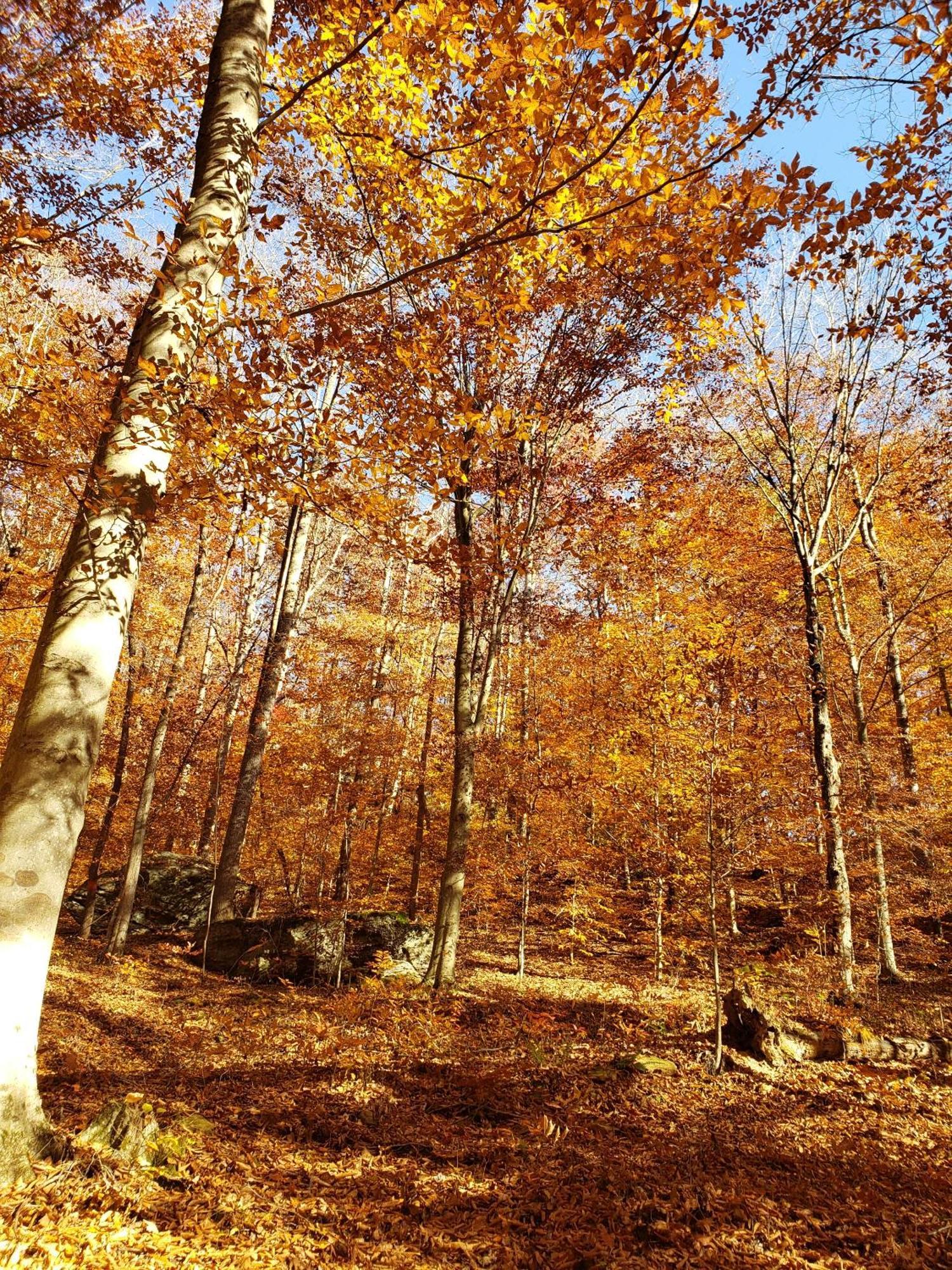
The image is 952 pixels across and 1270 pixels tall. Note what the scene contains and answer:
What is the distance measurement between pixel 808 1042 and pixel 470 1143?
4.99 meters

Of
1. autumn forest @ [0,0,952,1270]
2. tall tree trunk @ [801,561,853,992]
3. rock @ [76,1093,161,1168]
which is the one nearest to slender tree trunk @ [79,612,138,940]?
autumn forest @ [0,0,952,1270]

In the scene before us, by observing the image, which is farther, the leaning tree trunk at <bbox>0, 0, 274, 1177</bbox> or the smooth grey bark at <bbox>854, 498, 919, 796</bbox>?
the smooth grey bark at <bbox>854, 498, 919, 796</bbox>

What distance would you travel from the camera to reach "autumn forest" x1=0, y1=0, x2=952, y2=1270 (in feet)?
11.0

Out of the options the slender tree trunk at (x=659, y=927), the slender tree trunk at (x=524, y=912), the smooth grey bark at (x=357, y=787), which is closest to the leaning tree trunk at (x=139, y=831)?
the smooth grey bark at (x=357, y=787)

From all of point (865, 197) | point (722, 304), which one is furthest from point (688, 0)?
point (865, 197)

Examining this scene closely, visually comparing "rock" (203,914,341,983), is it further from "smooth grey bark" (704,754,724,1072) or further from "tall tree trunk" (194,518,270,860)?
"smooth grey bark" (704,754,724,1072)

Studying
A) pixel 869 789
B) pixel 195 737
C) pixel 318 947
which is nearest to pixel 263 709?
pixel 195 737

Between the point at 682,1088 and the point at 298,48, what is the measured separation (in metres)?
10.5

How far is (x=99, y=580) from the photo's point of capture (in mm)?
3223

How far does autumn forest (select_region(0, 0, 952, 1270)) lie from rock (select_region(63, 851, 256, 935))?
0.09 metres

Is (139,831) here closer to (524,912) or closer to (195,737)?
(195,737)

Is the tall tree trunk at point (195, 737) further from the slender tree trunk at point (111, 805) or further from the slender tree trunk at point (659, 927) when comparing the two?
the slender tree trunk at point (659, 927)

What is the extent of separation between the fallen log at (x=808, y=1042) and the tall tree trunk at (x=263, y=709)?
8260 millimetres

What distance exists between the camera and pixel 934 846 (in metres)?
9.60
